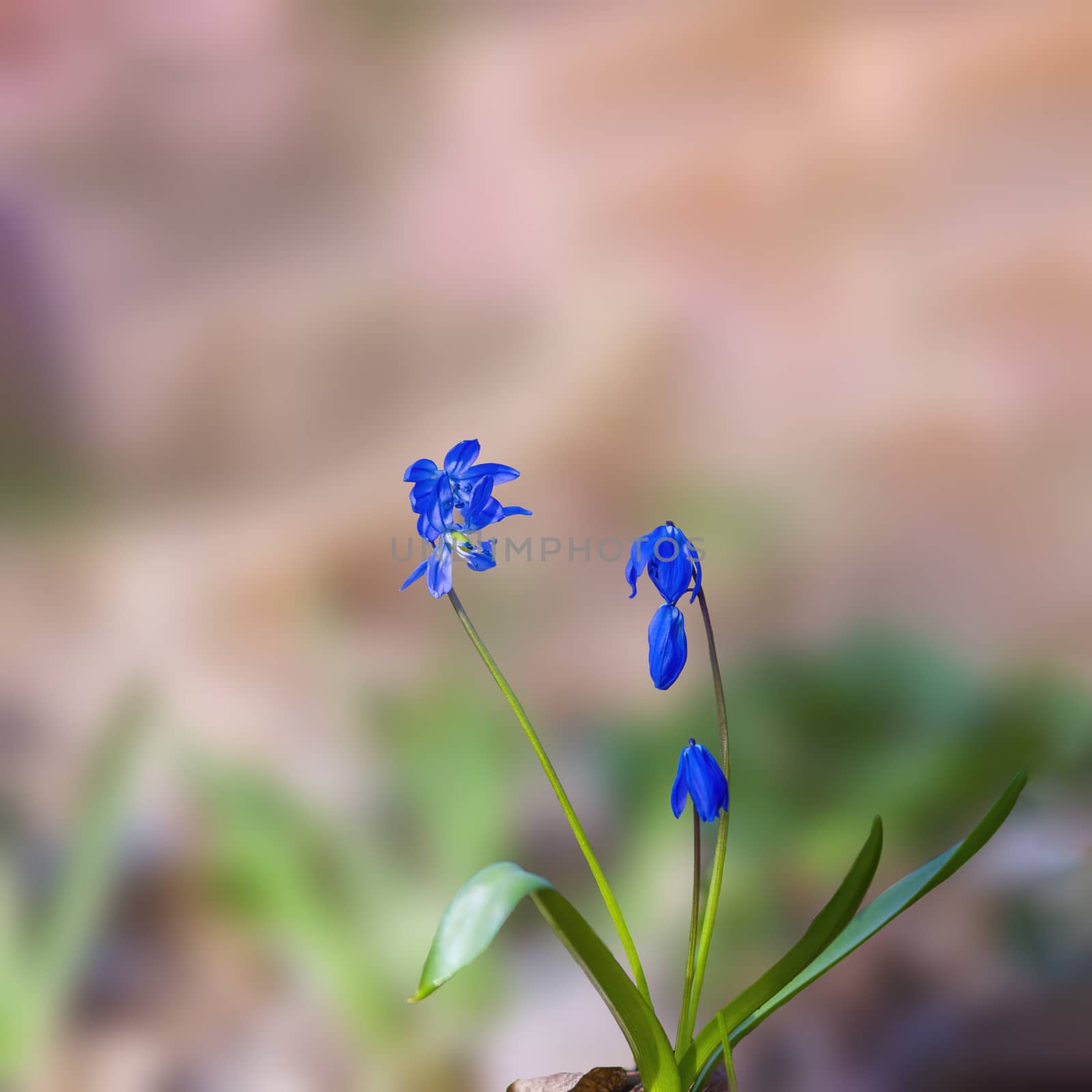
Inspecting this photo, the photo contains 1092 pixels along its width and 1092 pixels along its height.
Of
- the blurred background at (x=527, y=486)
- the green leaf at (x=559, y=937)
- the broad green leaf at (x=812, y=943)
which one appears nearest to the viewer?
the green leaf at (x=559, y=937)

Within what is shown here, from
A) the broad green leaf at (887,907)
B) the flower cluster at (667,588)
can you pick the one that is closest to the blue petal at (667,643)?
the flower cluster at (667,588)

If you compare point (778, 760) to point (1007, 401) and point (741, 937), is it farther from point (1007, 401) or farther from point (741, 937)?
point (1007, 401)

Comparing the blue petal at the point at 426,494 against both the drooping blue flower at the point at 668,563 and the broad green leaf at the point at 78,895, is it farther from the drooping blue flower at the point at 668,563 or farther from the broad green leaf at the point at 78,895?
the broad green leaf at the point at 78,895

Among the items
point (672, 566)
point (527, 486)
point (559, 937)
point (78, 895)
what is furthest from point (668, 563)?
point (78, 895)

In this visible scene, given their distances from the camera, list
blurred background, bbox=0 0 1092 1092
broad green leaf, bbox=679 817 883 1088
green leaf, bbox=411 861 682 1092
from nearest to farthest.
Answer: green leaf, bbox=411 861 682 1092
broad green leaf, bbox=679 817 883 1088
blurred background, bbox=0 0 1092 1092

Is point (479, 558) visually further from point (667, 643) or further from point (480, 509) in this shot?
point (667, 643)

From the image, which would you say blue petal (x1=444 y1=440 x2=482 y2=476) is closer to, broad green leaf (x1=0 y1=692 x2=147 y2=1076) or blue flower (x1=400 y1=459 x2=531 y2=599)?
blue flower (x1=400 y1=459 x2=531 y2=599)

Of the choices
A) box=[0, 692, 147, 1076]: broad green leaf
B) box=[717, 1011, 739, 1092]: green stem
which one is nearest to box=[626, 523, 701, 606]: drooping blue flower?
box=[717, 1011, 739, 1092]: green stem
